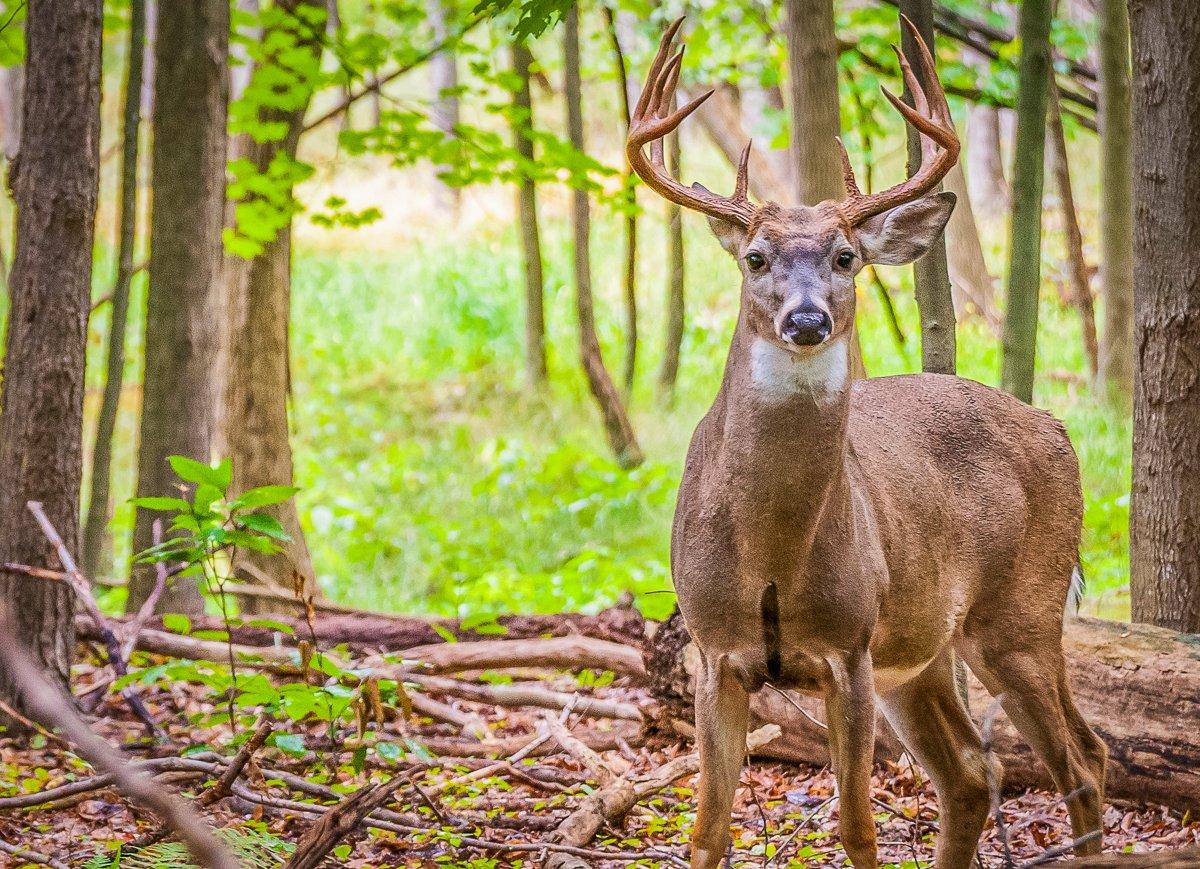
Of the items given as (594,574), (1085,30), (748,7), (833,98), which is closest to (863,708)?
(833,98)

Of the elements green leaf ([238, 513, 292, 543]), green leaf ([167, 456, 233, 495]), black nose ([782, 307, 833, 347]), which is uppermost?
black nose ([782, 307, 833, 347])

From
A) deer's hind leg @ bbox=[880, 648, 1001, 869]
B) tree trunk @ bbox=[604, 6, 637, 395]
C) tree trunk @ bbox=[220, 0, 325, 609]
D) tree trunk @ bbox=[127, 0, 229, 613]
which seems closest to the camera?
deer's hind leg @ bbox=[880, 648, 1001, 869]

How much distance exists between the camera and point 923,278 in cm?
552

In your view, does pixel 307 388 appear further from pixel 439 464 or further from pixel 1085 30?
pixel 1085 30

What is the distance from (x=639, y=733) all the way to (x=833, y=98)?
10.5ft

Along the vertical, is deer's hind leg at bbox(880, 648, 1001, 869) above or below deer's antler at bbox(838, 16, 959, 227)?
below

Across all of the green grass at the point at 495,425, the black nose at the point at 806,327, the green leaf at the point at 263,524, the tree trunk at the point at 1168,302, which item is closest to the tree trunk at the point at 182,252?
the green leaf at the point at 263,524

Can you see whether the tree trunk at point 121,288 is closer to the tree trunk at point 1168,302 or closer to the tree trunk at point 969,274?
the tree trunk at point 1168,302

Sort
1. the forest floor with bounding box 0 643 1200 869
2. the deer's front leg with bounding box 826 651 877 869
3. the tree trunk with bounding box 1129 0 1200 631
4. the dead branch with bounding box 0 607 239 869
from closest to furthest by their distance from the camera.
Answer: the dead branch with bounding box 0 607 239 869 → the deer's front leg with bounding box 826 651 877 869 → the forest floor with bounding box 0 643 1200 869 → the tree trunk with bounding box 1129 0 1200 631

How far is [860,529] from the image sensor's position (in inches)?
160

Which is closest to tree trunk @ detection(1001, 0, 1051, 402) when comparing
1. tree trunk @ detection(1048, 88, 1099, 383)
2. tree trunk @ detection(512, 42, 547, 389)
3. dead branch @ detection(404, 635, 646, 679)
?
dead branch @ detection(404, 635, 646, 679)

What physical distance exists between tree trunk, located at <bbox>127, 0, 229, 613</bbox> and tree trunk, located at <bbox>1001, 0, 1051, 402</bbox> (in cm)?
418

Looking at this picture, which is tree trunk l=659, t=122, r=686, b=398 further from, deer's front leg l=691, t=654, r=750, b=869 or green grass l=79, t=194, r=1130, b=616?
deer's front leg l=691, t=654, r=750, b=869

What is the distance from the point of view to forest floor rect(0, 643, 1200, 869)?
441cm
